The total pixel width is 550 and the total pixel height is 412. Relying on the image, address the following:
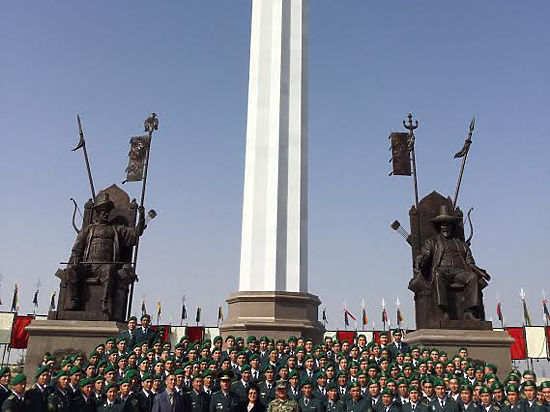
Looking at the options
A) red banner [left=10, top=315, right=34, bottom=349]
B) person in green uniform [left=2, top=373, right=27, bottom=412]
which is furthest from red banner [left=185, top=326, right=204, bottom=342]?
person in green uniform [left=2, top=373, right=27, bottom=412]

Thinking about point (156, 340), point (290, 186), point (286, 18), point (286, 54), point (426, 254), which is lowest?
point (156, 340)

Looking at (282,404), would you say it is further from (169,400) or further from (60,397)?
(60,397)

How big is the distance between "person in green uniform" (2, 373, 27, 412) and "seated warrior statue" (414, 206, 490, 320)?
444 inches

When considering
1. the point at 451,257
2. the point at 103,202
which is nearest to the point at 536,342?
the point at 451,257

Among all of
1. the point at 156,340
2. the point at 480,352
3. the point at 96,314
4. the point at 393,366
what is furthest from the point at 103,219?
the point at 480,352

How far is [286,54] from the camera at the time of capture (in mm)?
17812

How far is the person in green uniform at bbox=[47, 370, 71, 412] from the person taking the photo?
753 cm

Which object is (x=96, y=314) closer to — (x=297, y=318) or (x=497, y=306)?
(x=297, y=318)

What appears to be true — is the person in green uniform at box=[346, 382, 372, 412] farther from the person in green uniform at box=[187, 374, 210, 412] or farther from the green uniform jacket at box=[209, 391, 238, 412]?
the person in green uniform at box=[187, 374, 210, 412]

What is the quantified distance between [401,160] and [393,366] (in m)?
10.1

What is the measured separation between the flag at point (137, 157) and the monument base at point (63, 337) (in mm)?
6104

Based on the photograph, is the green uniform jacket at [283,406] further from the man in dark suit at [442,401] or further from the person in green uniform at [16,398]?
the person in green uniform at [16,398]

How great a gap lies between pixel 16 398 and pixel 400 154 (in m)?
15.2

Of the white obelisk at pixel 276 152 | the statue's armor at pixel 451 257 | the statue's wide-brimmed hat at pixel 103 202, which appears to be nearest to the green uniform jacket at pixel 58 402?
the white obelisk at pixel 276 152
